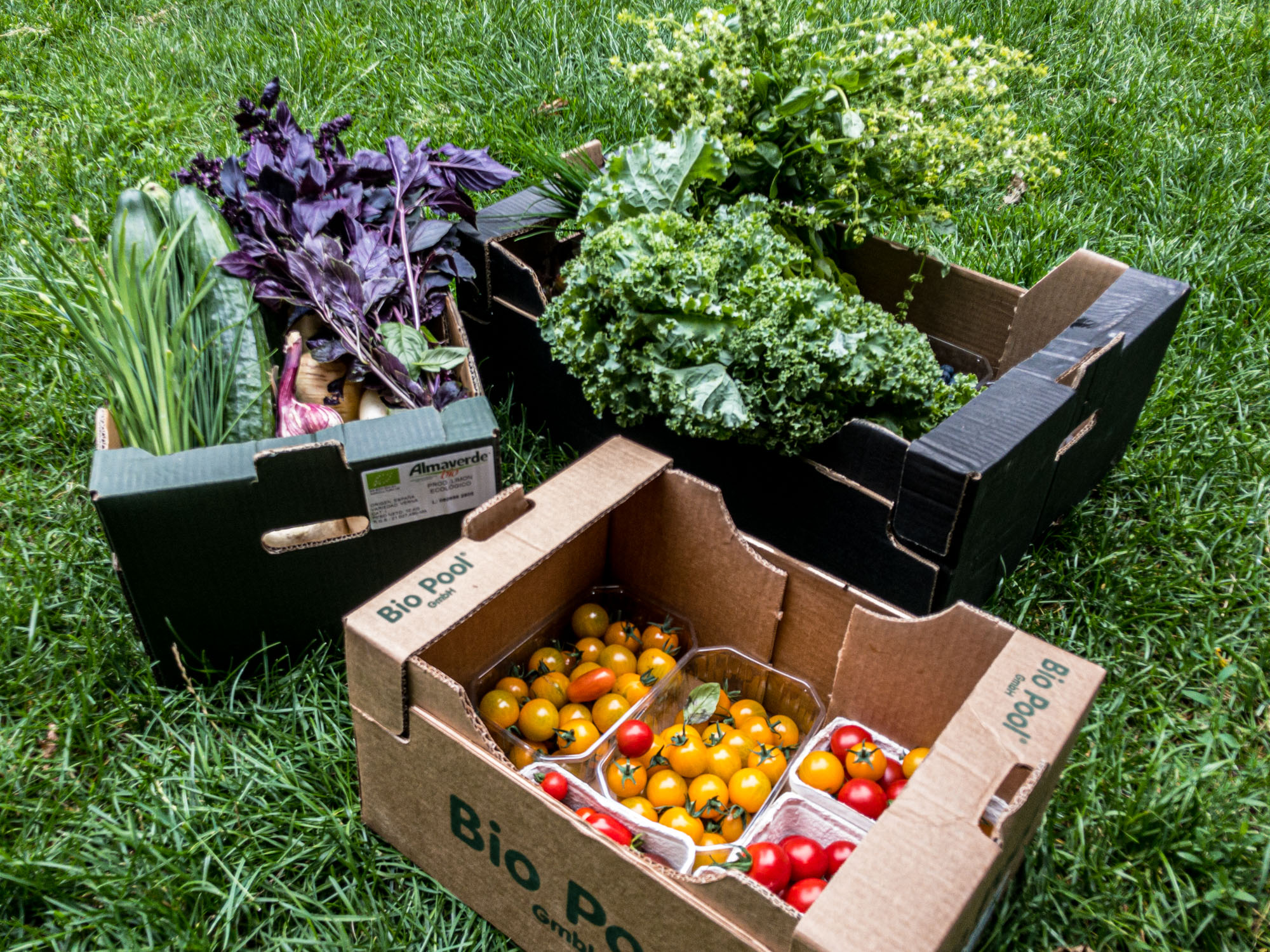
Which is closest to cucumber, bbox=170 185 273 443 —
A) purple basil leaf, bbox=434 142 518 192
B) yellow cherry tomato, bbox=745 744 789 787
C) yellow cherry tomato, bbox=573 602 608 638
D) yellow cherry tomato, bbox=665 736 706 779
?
purple basil leaf, bbox=434 142 518 192

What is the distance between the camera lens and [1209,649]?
7.28 ft

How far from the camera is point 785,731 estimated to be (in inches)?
76.0

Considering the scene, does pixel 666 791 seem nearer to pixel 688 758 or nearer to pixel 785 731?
pixel 688 758

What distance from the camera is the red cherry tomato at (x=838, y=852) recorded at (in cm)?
161

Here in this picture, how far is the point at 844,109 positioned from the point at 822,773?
1.48 m

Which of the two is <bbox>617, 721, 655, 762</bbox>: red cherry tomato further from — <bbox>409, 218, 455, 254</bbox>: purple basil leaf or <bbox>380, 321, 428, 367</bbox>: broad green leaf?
<bbox>409, 218, 455, 254</bbox>: purple basil leaf

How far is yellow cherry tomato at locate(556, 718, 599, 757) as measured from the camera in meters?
1.82

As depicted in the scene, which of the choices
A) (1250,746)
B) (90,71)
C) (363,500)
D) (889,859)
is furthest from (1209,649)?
(90,71)

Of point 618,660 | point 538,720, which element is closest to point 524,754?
point 538,720

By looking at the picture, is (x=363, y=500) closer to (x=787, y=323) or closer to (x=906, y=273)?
(x=787, y=323)

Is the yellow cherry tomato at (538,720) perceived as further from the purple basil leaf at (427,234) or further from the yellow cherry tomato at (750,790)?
the purple basil leaf at (427,234)

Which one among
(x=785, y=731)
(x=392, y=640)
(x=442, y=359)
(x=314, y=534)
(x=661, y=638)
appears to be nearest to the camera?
(x=392, y=640)

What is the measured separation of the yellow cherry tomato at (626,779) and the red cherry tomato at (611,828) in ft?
0.44

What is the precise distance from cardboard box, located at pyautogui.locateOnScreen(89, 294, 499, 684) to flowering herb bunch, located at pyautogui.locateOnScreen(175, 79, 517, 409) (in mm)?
287
